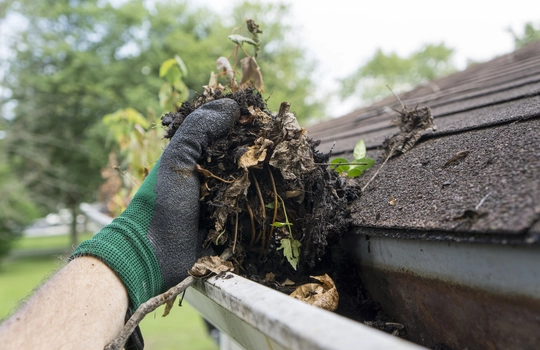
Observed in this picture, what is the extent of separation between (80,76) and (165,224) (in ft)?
53.6

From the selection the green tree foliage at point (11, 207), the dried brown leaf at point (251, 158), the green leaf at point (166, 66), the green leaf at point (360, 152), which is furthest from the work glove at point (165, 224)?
the green tree foliage at point (11, 207)

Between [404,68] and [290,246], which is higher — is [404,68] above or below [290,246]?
above

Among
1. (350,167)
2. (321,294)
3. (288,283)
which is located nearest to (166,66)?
(350,167)

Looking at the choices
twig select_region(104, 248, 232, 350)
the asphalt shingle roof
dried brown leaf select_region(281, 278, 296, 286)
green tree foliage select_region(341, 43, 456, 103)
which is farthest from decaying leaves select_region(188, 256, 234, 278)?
green tree foliage select_region(341, 43, 456, 103)

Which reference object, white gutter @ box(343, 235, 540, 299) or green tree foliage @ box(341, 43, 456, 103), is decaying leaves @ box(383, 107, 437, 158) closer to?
white gutter @ box(343, 235, 540, 299)

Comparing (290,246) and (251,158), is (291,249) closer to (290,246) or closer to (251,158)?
(290,246)

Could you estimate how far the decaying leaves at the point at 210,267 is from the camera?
1056mm

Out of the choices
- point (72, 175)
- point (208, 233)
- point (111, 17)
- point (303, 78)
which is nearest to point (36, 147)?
point (72, 175)

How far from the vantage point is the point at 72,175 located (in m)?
16.6

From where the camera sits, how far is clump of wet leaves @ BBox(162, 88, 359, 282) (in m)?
1.08

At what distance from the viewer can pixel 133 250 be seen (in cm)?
105

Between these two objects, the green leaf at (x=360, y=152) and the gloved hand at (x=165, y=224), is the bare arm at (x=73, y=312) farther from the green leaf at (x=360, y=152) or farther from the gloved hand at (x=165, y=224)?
the green leaf at (x=360, y=152)

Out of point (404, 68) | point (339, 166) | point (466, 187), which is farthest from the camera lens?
point (404, 68)

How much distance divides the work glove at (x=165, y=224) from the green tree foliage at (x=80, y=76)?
13.4 meters
